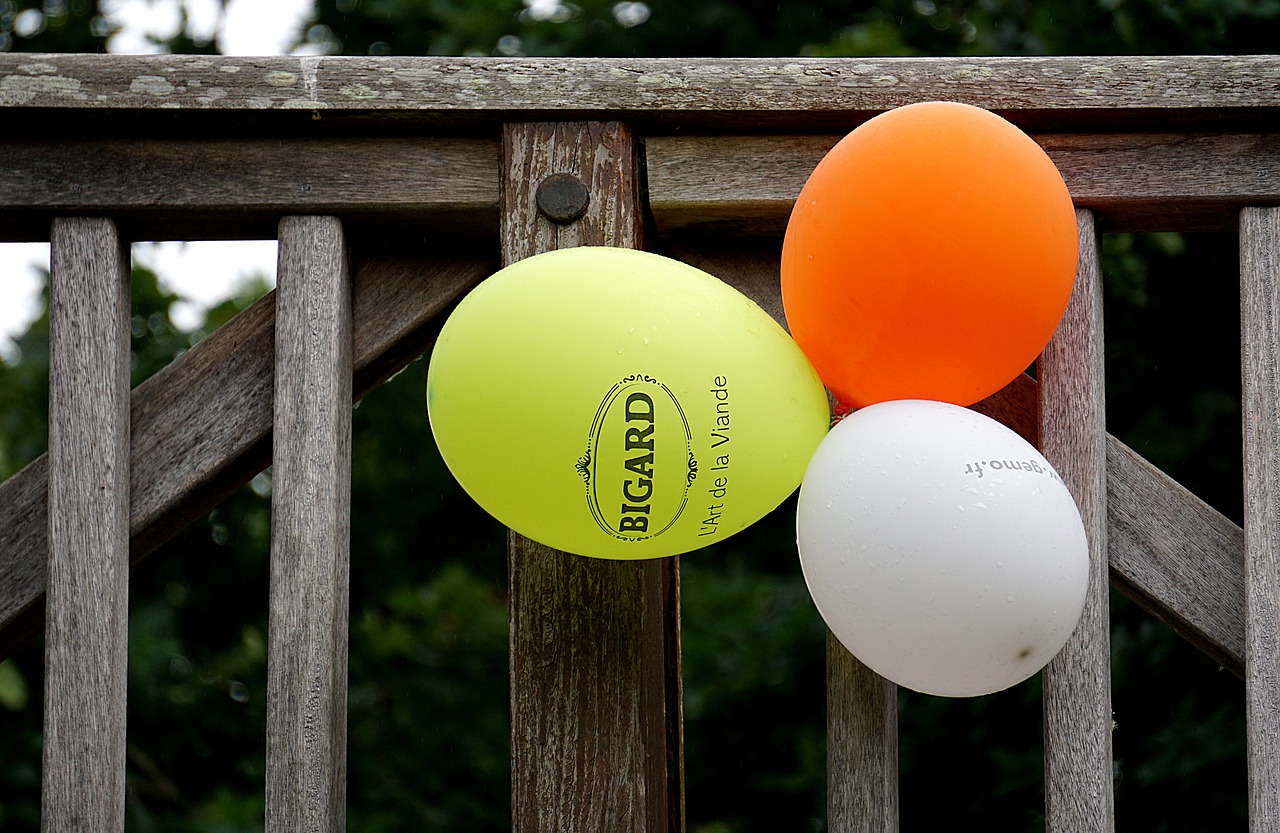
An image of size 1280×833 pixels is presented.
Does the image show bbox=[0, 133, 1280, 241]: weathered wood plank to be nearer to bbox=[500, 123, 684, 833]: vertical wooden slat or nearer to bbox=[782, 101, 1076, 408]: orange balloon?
bbox=[500, 123, 684, 833]: vertical wooden slat

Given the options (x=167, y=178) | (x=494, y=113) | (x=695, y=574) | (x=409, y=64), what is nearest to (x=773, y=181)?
(x=494, y=113)

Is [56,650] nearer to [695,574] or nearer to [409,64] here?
[409,64]

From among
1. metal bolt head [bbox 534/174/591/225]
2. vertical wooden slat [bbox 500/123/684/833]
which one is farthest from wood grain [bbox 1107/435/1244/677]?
metal bolt head [bbox 534/174/591/225]

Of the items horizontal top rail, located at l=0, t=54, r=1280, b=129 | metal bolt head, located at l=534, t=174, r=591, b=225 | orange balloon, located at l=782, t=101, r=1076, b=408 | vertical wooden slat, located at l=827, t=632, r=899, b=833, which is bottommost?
vertical wooden slat, located at l=827, t=632, r=899, b=833

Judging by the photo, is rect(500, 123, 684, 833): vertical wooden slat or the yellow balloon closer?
the yellow balloon

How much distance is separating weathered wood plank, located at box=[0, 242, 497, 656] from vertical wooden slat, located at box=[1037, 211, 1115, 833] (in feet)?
2.31

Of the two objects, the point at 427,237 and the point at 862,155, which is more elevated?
the point at 427,237

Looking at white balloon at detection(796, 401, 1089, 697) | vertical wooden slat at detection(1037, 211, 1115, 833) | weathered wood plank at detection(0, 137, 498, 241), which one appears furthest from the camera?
weathered wood plank at detection(0, 137, 498, 241)

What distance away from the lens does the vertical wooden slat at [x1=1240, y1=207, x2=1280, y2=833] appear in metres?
1.22

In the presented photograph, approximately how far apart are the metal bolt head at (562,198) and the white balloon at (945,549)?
0.42 metres

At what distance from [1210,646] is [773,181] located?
74cm

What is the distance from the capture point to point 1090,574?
126cm

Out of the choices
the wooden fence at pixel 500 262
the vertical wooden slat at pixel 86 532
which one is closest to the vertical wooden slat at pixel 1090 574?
the wooden fence at pixel 500 262

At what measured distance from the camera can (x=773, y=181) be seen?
4.33ft
